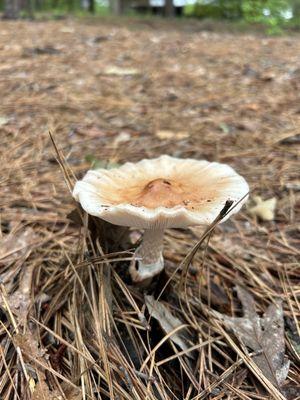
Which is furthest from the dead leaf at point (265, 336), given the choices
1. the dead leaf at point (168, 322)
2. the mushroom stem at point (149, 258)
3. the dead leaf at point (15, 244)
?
the dead leaf at point (15, 244)

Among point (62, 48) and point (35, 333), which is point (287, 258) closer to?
point (35, 333)

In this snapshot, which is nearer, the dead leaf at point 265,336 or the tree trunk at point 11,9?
the dead leaf at point 265,336

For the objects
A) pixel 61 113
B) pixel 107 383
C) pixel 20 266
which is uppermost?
pixel 61 113

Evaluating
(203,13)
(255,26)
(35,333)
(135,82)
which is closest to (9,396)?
(35,333)

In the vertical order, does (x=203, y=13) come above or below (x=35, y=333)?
above

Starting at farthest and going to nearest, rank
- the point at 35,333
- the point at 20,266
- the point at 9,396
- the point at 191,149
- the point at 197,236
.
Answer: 1. the point at 191,149
2. the point at 197,236
3. the point at 20,266
4. the point at 35,333
5. the point at 9,396

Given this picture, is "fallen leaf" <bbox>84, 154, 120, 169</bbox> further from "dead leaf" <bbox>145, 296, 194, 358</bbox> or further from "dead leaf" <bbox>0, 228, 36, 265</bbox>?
"dead leaf" <bbox>145, 296, 194, 358</bbox>

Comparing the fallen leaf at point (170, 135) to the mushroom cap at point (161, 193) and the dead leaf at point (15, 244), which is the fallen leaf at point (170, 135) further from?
the dead leaf at point (15, 244)
